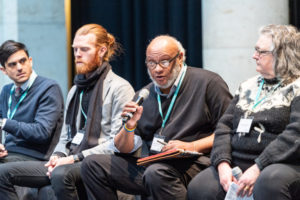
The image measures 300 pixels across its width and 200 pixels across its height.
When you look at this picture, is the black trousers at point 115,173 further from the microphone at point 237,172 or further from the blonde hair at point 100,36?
the blonde hair at point 100,36

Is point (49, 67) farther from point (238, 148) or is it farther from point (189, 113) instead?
point (238, 148)

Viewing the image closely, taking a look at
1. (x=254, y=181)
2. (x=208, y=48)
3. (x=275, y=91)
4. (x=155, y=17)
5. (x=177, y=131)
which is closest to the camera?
(x=254, y=181)

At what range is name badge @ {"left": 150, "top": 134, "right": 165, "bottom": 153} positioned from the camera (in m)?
3.10

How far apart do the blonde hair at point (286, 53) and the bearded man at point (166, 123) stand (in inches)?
19.4

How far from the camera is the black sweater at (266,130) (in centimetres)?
251

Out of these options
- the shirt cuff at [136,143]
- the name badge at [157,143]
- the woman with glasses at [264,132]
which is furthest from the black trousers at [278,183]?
the shirt cuff at [136,143]

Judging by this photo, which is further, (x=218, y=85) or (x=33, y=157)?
(x=33, y=157)

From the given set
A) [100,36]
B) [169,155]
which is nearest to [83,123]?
[100,36]

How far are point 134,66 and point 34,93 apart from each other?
141 centimetres

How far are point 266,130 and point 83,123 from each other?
1.45 meters

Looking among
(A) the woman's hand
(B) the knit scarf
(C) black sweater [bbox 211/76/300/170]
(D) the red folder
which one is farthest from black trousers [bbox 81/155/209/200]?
(A) the woman's hand

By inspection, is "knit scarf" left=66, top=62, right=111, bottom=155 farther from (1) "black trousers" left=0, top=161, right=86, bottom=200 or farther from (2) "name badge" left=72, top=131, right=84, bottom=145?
(1) "black trousers" left=0, top=161, right=86, bottom=200

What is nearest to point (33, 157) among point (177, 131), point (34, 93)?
point (34, 93)

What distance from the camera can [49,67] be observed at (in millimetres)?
5594
